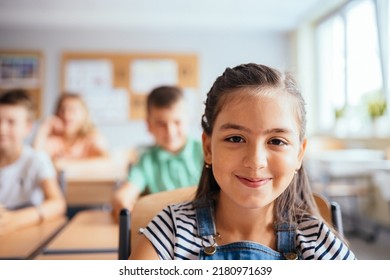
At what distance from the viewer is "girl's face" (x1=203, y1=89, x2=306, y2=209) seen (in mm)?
396

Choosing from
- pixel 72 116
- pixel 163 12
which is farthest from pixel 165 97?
pixel 72 116

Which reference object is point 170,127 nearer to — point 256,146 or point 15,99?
point 15,99

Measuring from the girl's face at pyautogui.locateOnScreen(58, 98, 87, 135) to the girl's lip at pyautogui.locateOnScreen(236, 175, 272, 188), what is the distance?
5.17 feet

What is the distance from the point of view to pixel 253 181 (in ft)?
1.32

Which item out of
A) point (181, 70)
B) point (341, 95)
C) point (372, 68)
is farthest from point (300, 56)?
point (181, 70)

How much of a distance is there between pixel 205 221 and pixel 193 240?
31 millimetres

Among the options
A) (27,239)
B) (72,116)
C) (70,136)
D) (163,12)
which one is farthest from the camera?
(72,116)

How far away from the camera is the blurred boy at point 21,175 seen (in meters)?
0.75

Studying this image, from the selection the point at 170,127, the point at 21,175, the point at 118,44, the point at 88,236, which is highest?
the point at 118,44

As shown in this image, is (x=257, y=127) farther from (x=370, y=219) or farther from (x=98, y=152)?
(x=370, y=219)

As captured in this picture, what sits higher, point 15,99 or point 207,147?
Result: point 15,99

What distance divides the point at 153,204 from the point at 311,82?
491mm

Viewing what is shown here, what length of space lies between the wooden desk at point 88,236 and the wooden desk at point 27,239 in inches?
0.7

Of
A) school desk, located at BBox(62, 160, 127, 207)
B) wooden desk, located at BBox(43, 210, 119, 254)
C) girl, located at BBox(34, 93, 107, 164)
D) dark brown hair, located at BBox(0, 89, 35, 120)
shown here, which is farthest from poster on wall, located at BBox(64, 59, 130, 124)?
wooden desk, located at BBox(43, 210, 119, 254)
